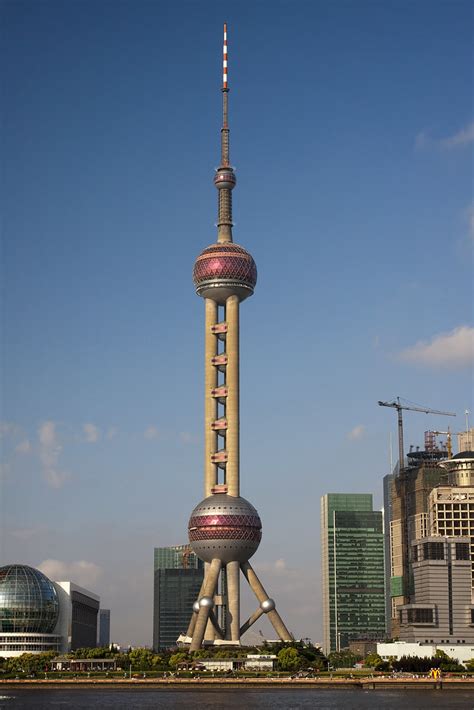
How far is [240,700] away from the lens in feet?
560

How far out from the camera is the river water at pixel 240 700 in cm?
15712

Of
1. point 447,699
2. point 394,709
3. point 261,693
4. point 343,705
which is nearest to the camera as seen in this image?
point 394,709

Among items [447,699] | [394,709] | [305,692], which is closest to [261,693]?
[305,692]

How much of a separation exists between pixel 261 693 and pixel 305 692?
9331 mm

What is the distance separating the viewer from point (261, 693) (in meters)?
193

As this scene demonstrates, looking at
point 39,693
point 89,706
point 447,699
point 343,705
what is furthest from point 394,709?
point 39,693

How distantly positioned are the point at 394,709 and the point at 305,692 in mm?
49836

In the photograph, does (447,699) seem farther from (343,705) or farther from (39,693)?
(39,693)

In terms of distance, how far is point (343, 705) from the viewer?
160750 mm

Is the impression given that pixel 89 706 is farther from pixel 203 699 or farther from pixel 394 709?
pixel 394 709

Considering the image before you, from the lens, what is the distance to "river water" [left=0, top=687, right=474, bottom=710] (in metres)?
157

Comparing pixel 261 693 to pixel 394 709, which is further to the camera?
pixel 261 693

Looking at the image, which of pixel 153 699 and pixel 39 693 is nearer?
pixel 153 699

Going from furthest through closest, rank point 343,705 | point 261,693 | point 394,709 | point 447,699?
1. point 261,693
2. point 447,699
3. point 343,705
4. point 394,709
